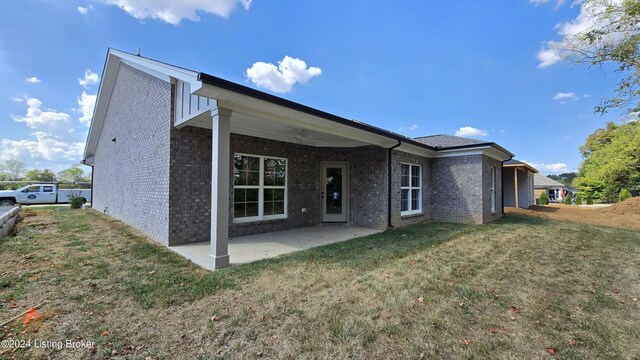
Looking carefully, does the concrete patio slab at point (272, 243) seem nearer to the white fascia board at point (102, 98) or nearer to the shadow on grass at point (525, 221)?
the shadow on grass at point (525, 221)

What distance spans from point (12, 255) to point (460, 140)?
1384 cm

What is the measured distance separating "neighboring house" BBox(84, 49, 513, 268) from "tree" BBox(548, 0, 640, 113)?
3.89 meters

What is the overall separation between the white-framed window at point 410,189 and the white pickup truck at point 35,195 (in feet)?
64.3

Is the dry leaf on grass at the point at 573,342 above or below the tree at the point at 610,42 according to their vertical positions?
below

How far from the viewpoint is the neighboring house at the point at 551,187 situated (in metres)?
33.2

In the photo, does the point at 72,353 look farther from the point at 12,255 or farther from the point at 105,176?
the point at 105,176

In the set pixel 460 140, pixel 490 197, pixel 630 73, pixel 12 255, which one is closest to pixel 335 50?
pixel 460 140

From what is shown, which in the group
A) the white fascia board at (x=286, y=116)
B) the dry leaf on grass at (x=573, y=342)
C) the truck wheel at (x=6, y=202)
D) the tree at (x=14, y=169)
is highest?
the tree at (x=14, y=169)

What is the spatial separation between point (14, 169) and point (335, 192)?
206 feet

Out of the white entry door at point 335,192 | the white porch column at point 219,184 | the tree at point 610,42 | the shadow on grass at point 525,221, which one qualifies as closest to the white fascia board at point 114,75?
the white porch column at point 219,184

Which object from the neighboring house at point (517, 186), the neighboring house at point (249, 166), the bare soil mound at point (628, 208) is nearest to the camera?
the neighboring house at point (249, 166)

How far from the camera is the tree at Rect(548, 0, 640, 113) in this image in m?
8.22

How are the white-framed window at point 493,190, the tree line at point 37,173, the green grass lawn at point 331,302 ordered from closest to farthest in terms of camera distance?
the green grass lawn at point 331,302 → the white-framed window at point 493,190 → the tree line at point 37,173

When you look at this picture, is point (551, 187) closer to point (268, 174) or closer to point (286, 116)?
point (268, 174)
